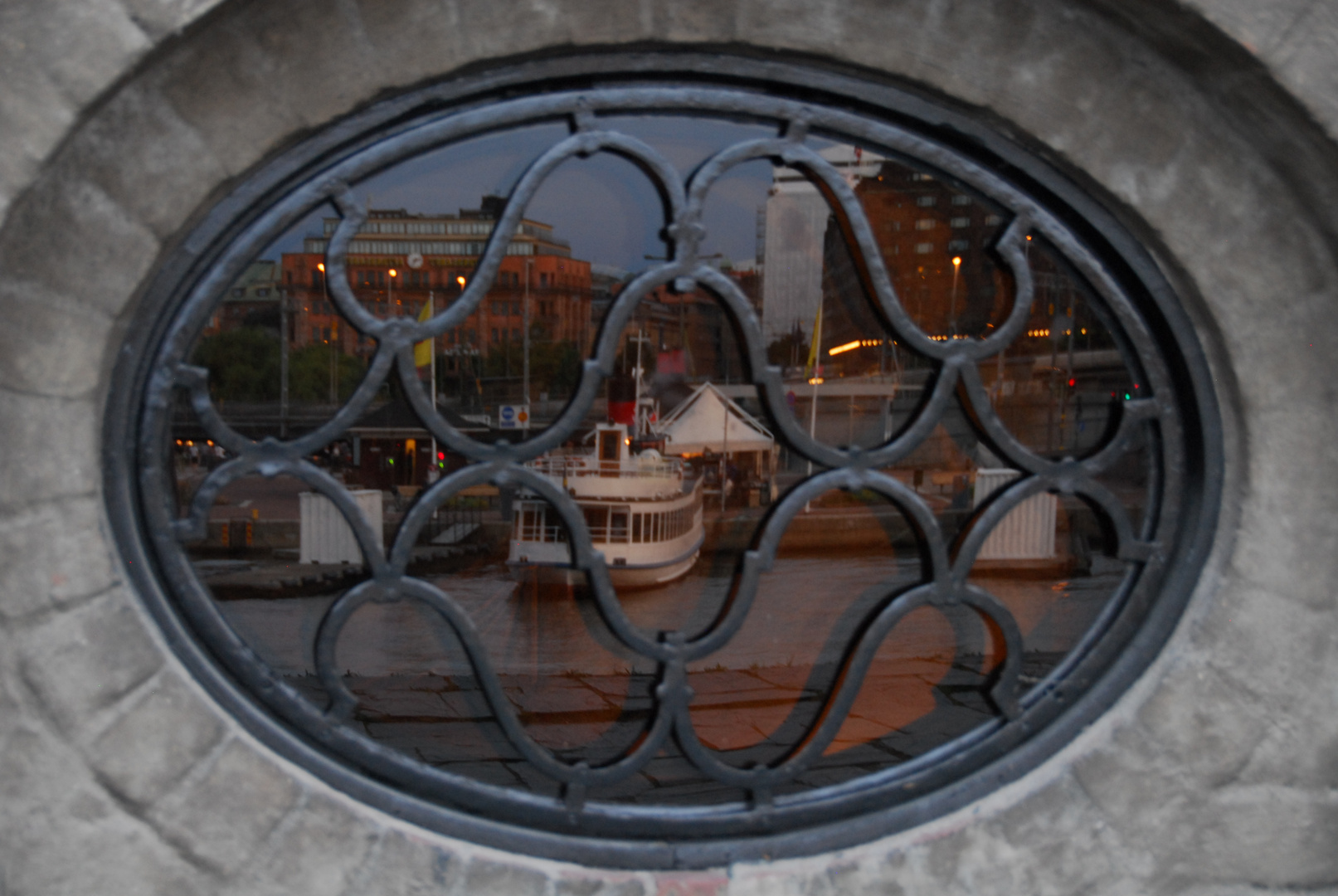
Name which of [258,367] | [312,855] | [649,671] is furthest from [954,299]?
[649,671]

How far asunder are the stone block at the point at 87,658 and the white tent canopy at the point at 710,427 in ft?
5.74

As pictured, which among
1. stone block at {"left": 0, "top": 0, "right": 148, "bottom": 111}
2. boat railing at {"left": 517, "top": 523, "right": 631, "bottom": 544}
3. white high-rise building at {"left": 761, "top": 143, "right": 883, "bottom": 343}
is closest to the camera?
stone block at {"left": 0, "top": 0, "right": 148, "bottom": 111}

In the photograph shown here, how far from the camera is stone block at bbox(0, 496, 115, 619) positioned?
1.32 m

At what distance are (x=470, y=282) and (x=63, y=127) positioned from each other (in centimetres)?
61

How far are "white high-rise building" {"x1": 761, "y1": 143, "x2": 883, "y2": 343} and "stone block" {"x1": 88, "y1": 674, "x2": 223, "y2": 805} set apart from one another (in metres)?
1.93

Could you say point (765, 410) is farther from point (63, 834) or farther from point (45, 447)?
point (63, 834)

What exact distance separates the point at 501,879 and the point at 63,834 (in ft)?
2.37

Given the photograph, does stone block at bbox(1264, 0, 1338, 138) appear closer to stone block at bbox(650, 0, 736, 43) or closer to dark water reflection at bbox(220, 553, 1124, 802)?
stone block at bbox(650, 0, 736, 43)

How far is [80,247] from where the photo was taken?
1294 millimetres

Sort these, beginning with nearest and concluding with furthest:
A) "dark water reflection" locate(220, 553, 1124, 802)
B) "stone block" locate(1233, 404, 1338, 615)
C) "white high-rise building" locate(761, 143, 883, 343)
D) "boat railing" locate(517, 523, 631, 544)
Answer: "stone block" locate(1233, 404, 1338, 615) → "white high-rise building" locate(761, 143, 883, 343) → "boat railing" locate(517, 523, 631, 544) → "dark water reflection" locate(220, 553, 1124, 802)

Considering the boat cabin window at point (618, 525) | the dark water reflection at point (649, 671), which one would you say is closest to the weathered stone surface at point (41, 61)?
the boat cabin window at point (618, 525)

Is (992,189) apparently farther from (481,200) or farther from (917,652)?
(917,652)

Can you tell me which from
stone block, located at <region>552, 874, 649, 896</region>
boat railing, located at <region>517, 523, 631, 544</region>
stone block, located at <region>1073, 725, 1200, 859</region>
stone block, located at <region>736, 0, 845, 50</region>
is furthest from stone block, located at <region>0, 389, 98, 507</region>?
boat railing, located at <region>517, 523, 631, 544</region>

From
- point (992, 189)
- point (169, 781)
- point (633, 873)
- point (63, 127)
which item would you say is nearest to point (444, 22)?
point (63, 127)
